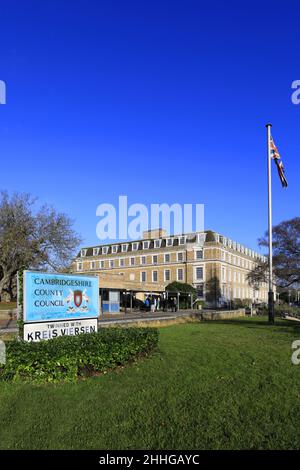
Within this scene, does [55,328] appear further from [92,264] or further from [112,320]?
[92,264]

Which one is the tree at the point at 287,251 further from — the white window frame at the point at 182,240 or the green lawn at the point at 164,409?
the green lawn at the point at 164,409

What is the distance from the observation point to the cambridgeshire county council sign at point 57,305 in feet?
33.9

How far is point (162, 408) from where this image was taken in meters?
6.52

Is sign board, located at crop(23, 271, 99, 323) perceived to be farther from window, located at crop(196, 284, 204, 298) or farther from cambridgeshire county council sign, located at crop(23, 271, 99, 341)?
window, located at crop(196, 284, 204, 298)

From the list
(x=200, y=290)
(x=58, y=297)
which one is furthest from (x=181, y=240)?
(x=58, y=297)

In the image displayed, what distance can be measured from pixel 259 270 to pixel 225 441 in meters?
67.1

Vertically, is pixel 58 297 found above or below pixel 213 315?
above

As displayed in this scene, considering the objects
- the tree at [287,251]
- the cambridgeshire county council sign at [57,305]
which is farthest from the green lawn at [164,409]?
the tree at [287,251]

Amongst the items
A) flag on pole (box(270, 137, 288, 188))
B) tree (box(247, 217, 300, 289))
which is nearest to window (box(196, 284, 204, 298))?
Result: tree (box(247, 217, 300, 289))

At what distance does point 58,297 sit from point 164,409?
547 centimetres

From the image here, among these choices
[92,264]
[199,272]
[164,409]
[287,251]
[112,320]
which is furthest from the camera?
[92,264]

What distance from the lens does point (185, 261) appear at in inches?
3597
